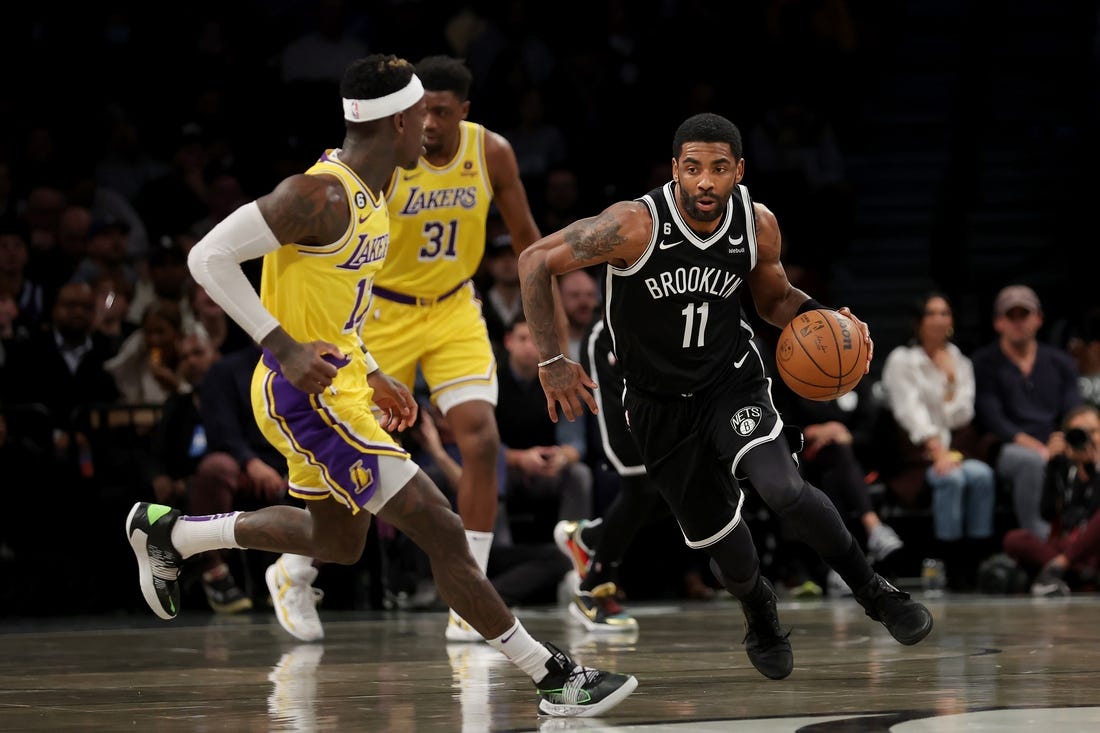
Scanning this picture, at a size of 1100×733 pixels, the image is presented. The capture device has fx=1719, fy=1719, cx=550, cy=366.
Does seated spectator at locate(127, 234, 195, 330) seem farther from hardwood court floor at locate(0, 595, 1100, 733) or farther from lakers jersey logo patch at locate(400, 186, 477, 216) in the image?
lakers jersey logo patch at locate(400, 186, 477, 216)

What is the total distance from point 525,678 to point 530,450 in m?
4.06

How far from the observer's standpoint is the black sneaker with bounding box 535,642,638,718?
475 cm

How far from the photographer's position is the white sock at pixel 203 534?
5.91 metres

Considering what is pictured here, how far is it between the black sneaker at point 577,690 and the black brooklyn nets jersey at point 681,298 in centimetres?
127

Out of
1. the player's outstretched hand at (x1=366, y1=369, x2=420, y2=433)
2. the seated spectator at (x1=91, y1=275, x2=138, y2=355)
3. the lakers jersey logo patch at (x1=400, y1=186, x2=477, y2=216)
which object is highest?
the lakers jersey logo patch at (x1=400, y1=186, x2=477, y2=216)

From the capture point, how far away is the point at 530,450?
982 centimetres

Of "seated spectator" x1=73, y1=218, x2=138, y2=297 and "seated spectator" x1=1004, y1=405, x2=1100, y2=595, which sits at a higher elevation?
"seated spectator" x1=73, y1=218, x2=138, y2=297

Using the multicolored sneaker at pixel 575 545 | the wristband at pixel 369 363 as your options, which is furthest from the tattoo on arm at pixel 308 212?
the multicolored sneaker at pixel 575 545

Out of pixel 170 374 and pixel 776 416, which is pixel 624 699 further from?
pixel 170 374

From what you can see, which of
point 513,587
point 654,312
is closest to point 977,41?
point 513,587

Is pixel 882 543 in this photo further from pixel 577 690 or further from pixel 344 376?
pixel 577 690

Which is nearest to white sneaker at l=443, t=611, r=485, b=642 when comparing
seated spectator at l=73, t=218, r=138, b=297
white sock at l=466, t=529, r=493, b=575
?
white sock at l=466, t=529, r=493, b=575

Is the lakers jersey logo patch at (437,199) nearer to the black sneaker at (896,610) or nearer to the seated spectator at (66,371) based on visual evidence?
the black sneaker at (896,610)

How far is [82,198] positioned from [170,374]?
229 cm
